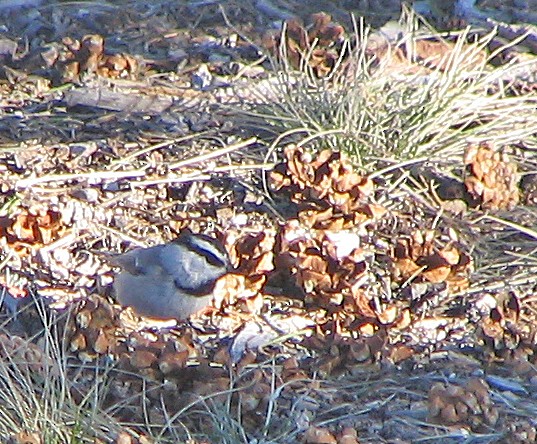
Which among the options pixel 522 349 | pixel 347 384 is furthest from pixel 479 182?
pixel 347 384

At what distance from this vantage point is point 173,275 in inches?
199

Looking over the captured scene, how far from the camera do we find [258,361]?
15.0ft

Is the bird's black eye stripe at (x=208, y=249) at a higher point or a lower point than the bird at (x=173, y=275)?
higher

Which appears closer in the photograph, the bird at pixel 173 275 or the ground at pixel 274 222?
the ground at pixel 274 222

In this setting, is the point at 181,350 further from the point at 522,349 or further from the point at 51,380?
the point at 522,349

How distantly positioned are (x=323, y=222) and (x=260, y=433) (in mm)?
1364

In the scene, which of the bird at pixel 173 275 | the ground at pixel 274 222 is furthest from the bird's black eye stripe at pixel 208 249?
the ground at pixel 274 222

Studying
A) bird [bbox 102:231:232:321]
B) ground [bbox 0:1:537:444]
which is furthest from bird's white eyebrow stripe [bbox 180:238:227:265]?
ground [bbox 0:1:537:444]

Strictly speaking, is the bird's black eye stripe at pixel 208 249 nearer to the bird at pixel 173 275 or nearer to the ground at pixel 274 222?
the bird at pixel 173 275

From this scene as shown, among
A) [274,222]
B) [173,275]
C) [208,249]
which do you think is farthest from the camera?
[274,222]

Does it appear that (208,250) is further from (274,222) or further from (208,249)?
(274,222)

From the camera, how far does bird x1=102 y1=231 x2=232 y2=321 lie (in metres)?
4.89

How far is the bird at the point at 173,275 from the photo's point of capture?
4891 millimetres

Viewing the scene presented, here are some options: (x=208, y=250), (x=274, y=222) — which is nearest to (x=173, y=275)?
(x=208, y=250)
